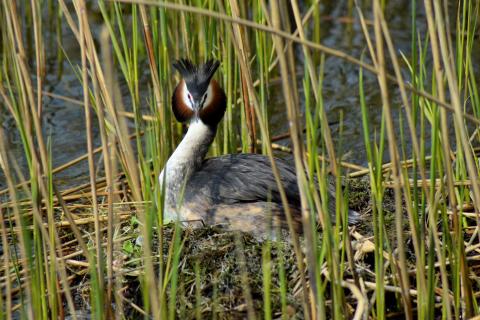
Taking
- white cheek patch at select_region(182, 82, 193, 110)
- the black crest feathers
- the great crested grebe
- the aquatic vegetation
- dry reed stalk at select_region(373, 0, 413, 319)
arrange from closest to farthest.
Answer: dry reed stalk at select_region(373, 0, 413, 319)
the aquatic vegetation
the great crested grebe
the black crest feathers
white cheek patch at select_region(182, 82, 193, 110)

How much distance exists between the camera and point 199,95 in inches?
189

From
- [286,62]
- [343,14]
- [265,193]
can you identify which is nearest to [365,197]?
[265,193]

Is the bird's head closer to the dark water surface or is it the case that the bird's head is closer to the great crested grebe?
the great crested grebe

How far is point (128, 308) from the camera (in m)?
3.88

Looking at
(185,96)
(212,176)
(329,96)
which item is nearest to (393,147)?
(212,176)

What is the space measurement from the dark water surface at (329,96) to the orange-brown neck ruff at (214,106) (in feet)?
5.02

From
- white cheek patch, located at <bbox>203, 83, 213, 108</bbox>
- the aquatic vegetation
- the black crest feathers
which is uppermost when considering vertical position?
the black crest feathers

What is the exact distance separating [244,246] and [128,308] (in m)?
0.69

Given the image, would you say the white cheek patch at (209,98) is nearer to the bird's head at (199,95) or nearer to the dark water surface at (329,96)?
the bird's head at (199,95)

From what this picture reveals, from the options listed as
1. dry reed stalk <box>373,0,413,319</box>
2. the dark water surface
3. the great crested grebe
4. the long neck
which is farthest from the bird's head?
dry reed stalk <box>373,0,413,319</box>

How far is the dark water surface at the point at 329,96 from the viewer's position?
6613 mm

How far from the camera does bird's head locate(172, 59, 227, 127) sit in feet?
15.7

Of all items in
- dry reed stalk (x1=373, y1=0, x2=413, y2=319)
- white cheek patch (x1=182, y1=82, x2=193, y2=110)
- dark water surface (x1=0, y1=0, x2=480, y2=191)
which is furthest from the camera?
dark water surface (x1=0, y1=0, x2=480, y2=191)

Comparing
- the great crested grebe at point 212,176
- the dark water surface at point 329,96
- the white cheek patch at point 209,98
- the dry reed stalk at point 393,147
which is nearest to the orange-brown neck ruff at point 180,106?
the great crested grebe at point 212,176
